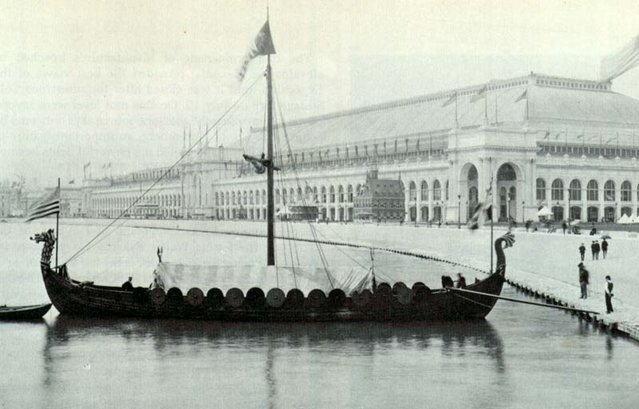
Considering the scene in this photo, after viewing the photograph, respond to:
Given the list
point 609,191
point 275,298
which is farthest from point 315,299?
point 609,191

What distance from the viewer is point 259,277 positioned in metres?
36.5

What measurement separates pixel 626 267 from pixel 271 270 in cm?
2206

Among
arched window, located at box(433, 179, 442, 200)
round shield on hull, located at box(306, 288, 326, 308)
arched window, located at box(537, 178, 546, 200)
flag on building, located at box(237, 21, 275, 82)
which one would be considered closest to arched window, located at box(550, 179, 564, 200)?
arched window, located at box(537, 178, 546, 200)

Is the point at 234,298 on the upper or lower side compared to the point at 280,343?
upper

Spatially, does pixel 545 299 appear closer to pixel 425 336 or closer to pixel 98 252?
pixel 425 336

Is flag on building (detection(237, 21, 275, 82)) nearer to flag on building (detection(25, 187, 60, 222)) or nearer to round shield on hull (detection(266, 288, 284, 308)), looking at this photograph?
flag on building (detection(25, 187, 60, 222))

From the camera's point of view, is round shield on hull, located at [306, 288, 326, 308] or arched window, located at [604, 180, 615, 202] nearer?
round shield on hull, located at [306, 288, 326, 308]

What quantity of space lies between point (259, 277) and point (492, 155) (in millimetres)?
78230

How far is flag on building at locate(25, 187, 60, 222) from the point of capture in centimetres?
3683

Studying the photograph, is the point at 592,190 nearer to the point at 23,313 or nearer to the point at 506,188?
the point at 506,188

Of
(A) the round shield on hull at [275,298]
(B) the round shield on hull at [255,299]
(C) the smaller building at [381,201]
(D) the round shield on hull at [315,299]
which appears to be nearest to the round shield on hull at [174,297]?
(B) the round shield on hull at [255,299]

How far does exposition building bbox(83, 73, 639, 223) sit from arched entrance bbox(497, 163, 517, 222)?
0.13m

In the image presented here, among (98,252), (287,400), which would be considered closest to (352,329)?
(287,400)

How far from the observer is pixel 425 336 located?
32.7 m
